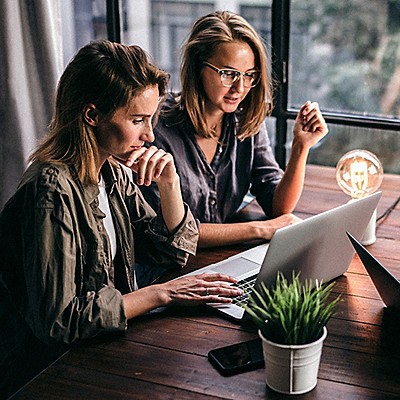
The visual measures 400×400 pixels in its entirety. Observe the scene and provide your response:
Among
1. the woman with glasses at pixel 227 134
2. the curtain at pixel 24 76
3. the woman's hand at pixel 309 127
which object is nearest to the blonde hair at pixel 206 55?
the woman with glasses at pixel 227 134

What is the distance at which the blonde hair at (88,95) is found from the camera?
160 cm

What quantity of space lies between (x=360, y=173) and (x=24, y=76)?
3.74 ft

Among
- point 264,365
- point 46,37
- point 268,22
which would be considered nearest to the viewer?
point 264,365

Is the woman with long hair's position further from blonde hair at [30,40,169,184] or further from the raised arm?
the raised arm

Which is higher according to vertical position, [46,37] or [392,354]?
[46,37]

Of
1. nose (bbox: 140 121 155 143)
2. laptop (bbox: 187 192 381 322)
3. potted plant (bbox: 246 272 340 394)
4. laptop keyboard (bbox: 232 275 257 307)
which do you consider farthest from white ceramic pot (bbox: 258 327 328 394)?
nose (bbox: 140 121 155 143)

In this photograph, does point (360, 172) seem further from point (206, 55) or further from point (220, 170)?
point (206, 55)

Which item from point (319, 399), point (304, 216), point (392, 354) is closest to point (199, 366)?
point (319, 399)

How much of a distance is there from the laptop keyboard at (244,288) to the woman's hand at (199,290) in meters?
0.01

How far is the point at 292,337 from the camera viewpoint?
4.10 ft

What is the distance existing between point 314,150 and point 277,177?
0.57 m

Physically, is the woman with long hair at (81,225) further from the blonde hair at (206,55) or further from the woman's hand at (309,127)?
the woman's hand at (309,127)

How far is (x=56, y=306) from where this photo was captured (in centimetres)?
147

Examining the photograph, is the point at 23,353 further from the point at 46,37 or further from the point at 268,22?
the point at 268,22
